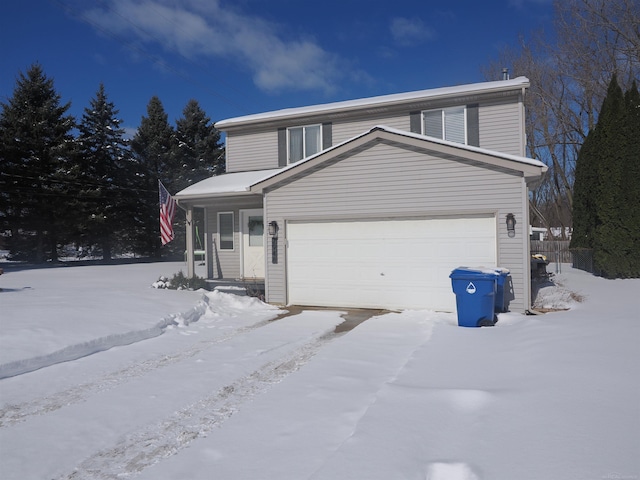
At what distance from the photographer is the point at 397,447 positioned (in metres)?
3.29

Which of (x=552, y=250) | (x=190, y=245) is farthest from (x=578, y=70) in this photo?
(x=190, y=245)

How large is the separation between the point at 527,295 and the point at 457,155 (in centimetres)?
312

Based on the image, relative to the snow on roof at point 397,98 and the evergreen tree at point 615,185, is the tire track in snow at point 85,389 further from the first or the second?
the evergreen tree at point 615,185


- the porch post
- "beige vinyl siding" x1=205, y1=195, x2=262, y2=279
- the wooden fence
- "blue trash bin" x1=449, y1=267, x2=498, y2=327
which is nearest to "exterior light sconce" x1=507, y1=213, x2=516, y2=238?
"blue trash bin" x1=449, y1=267, x2=498, y2=327

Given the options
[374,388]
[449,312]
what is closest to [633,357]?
[374,388]

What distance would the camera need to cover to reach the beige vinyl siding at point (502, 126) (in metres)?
12.1

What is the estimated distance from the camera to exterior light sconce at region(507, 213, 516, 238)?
8.68 m

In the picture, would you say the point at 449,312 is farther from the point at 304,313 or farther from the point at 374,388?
the point at 374,388

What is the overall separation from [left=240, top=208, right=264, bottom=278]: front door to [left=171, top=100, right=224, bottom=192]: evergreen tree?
67.1ft

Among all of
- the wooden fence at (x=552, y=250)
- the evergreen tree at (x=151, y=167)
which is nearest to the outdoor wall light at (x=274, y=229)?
the wooden fence at (x=552, y=250)

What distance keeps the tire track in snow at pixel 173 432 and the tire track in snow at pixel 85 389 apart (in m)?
1.18

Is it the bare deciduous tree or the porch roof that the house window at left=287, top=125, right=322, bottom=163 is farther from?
the bare deciduous tree

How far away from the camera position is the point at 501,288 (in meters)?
8.56

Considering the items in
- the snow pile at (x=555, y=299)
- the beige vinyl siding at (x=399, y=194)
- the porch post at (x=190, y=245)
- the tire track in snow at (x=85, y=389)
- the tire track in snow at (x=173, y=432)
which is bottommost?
the tire track in snow at (x=173, y=432)
